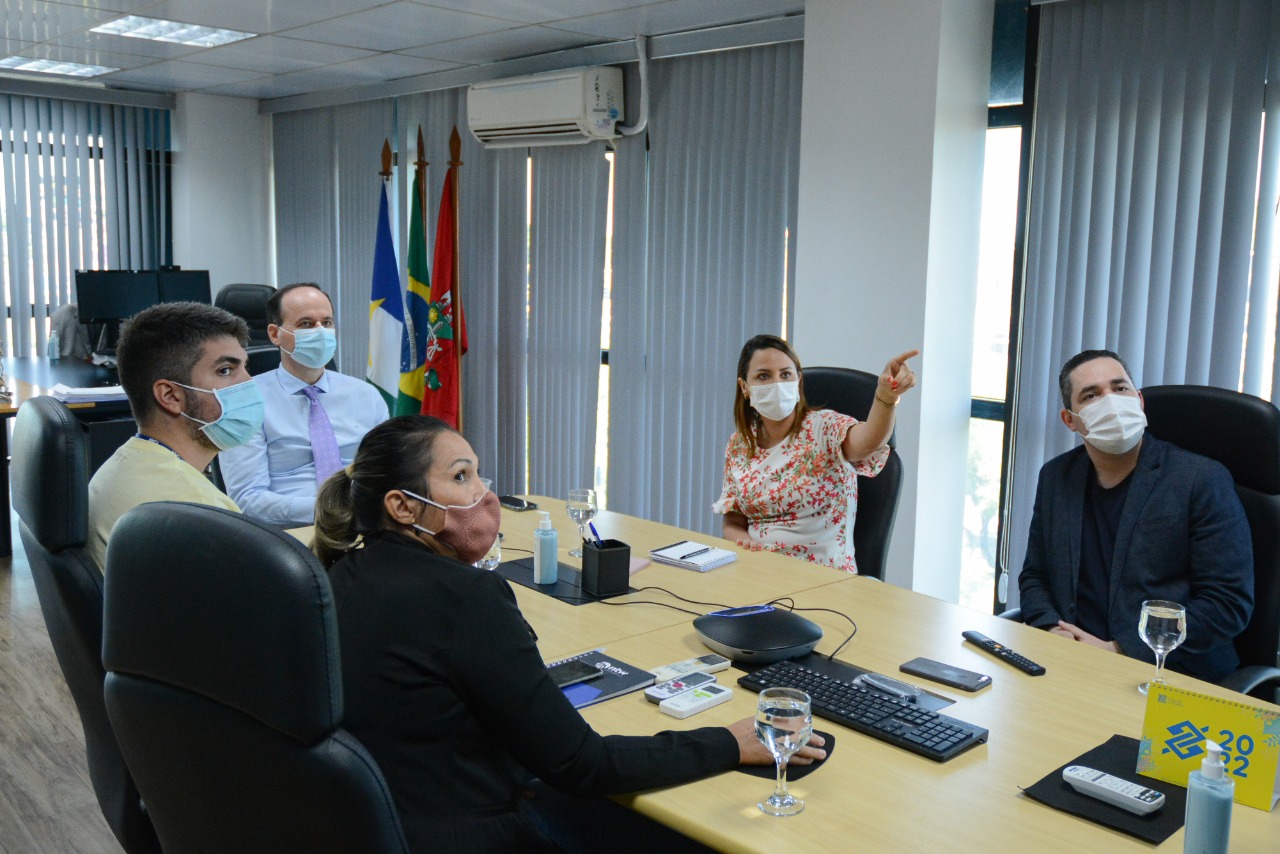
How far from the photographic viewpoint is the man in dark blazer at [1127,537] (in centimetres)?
232

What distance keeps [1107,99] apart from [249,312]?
4.72 m

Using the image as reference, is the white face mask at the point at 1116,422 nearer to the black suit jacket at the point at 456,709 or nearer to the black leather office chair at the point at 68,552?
the black suit jacket at the point at 456,709

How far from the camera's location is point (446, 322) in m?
5.74

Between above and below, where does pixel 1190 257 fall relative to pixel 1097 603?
above

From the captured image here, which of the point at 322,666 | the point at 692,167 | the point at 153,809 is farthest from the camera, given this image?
the point at 692,167

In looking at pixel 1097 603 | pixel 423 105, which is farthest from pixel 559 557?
pixel 423 105

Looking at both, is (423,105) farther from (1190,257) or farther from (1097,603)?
(1097,603)

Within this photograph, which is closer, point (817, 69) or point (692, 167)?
point (817, 69)

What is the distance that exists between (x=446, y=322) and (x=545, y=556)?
135 inches

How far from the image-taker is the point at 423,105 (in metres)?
6.09

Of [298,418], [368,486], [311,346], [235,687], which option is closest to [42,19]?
[311,346]

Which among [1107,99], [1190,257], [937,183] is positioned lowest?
[1190,257]

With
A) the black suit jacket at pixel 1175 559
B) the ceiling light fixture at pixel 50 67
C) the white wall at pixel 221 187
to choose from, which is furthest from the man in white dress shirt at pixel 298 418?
the white wall at pixel 221 187

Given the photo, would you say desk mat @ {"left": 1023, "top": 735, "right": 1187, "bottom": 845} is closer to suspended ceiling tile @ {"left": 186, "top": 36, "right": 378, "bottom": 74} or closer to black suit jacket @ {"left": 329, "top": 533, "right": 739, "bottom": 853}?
black suit jacket @ {"left": 329, "top": 533, "right": 739, "bottom": 853}
